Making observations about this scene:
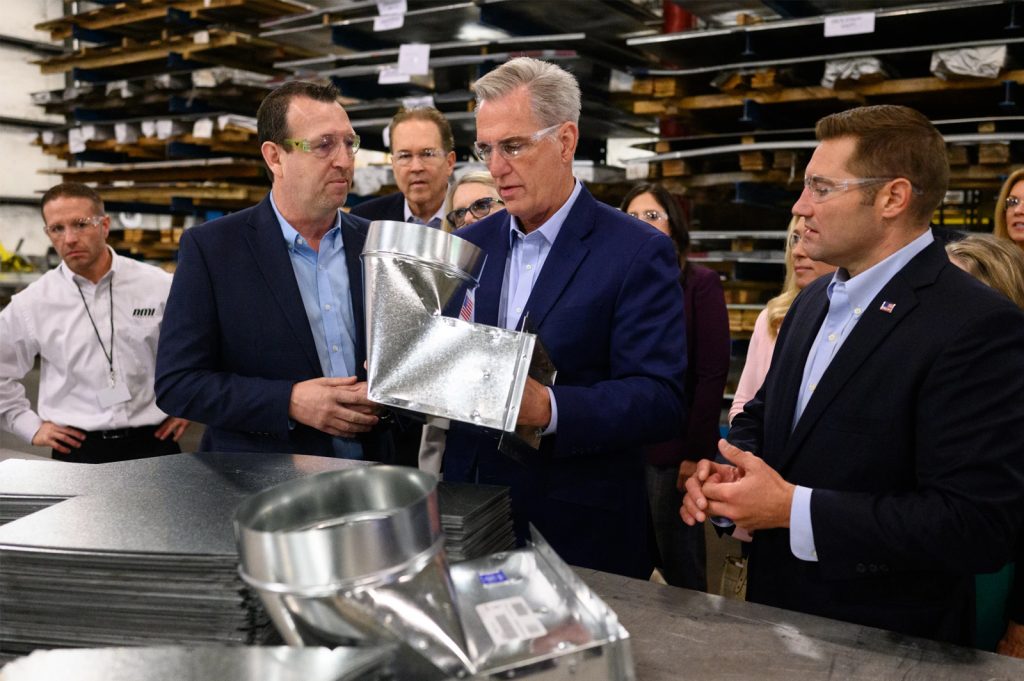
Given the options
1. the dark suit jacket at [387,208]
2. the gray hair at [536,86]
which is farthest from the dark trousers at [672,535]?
the gray hair at [536,86]

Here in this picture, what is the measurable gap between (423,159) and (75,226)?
5.22 ft

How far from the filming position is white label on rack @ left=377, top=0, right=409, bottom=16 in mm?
5926

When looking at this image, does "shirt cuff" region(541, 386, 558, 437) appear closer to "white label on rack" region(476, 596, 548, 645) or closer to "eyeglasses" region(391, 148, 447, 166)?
"white label on rack" region(476, 596, 548, 645)

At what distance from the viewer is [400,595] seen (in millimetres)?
1017

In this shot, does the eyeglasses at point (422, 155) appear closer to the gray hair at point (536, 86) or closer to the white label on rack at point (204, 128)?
the gray hair at point (536, 86)

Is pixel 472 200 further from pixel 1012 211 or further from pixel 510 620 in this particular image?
pixel 510 620

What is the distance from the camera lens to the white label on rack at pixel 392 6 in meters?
5.93

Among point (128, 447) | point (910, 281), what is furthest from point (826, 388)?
point (128, 447)

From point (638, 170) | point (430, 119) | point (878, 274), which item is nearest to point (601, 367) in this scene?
point (878, 274)

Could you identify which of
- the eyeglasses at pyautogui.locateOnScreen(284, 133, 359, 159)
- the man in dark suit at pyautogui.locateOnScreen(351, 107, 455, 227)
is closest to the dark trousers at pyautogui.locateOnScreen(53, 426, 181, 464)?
the man in dark suit at pyautogui.locateOnScreen(351, 107, 455, 227)

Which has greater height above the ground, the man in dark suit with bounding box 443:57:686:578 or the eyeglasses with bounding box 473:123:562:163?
the eyeglasses with bounding box 473:123:562:163

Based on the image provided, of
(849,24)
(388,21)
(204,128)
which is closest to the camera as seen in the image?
(849,24)

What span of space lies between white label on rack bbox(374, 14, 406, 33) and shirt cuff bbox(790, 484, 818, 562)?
5.03 meters

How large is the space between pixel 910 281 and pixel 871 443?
33 centimetres
